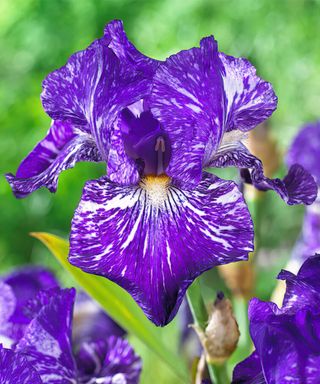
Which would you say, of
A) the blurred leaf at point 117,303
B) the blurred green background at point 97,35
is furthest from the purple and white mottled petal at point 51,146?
the blurred green background at point 97,35

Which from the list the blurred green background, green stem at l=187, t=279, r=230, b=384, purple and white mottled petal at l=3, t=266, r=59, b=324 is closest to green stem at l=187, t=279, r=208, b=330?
green stem at l=187, t=279, r=230, b=384

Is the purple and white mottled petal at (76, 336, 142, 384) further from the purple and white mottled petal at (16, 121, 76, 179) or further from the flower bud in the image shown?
the purple and white mottled petal at (16, 121, 76, 179)

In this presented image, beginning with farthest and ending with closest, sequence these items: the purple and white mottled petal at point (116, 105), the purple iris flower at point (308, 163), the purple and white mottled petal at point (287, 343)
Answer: the purple iris flower at point (308, 163) < the purple and white mottled petal at point (116, 105) < the purple and white mottled petal at point (287, 343)

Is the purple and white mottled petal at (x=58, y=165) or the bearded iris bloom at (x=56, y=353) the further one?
the purple and white mottled petal at (x=58, y=165)

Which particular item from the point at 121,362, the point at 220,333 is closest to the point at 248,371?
the point at 220,333

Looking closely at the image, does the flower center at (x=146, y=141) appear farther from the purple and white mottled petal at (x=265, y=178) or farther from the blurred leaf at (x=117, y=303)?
the blurred leaf at (x=117, y=303)

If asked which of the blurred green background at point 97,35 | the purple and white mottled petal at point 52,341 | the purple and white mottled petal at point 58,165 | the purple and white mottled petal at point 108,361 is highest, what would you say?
the blurred green background at point 97,35

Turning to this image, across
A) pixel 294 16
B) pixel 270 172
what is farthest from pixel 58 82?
pixel 294 16
